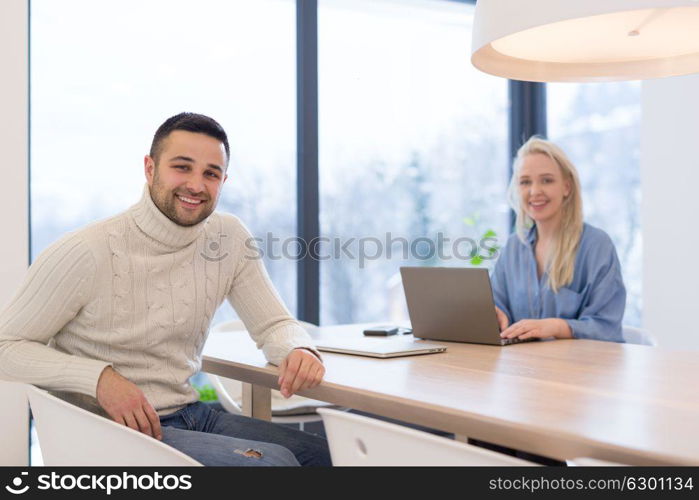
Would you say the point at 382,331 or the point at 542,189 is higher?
the point at 542,189

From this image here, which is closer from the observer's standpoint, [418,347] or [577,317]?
[418,347]

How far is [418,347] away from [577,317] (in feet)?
2.61

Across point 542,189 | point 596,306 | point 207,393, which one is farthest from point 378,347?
point 207,393

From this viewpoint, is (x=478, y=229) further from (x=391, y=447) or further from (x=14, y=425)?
(x=391, y=447)

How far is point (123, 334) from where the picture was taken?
5.63 ft

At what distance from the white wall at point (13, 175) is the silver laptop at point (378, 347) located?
1.65 m

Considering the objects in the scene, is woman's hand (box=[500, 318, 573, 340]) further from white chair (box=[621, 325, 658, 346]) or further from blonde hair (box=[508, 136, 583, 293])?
white chair (box=[621, 325, 658, 346])

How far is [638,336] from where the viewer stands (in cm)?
269

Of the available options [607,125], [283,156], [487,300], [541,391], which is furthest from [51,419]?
[607,125]

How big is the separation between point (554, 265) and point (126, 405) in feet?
5.25

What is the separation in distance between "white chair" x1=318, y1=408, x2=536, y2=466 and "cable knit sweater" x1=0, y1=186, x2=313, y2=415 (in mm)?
679

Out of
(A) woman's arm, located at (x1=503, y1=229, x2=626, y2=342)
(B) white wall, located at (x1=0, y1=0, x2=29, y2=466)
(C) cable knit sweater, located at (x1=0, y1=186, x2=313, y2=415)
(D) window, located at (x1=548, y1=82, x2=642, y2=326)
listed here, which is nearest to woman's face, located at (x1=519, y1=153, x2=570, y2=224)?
(A) woman's arm, located at (x1=503, y1=229, x2=626, y2=342)

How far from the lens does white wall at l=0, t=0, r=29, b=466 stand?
3152mm
